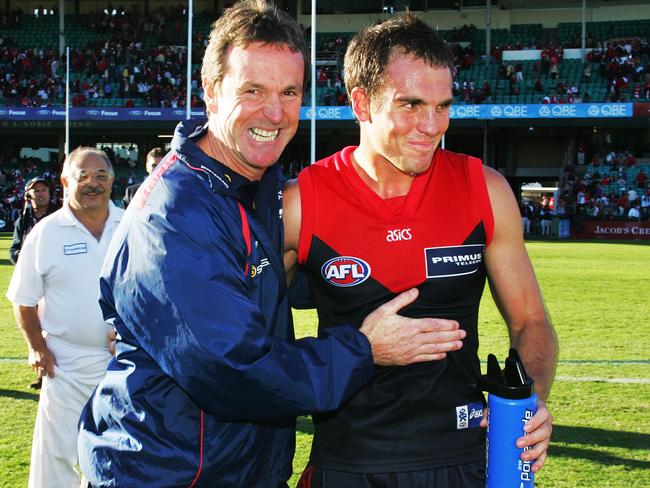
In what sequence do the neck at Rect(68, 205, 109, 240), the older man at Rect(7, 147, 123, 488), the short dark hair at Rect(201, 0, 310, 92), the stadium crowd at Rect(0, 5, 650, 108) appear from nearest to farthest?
the short dark hair at Rect(201, 0, 310, 92)
the older man at Rect(7, 147, 123, 488)
the neck at Rect(68, 205, 109, 240)
the stadium crowd at Rect(0, 5, 650, 108)

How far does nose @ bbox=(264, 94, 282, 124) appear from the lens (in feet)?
7.27

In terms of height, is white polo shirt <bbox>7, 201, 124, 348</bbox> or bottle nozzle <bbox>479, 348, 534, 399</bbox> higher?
bottle nozzle <bbox>479, 348, 534, 399</bbox>

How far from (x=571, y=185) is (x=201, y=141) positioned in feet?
109

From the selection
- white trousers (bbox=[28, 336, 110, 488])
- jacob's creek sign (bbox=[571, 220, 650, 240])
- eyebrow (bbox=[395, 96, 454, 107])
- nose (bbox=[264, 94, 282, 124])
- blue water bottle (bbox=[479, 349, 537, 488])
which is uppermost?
eyebrow (bbox=[395, 96, 454, 107])

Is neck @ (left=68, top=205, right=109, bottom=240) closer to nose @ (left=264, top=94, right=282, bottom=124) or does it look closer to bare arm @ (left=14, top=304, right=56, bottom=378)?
bare arm @ (left=14, top=304, right=56, bottom=378)

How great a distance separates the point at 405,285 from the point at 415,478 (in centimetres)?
60

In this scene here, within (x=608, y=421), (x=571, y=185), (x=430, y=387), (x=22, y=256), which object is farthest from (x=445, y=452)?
(x=571, y=185)

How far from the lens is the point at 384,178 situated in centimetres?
278

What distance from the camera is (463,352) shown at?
104 inches

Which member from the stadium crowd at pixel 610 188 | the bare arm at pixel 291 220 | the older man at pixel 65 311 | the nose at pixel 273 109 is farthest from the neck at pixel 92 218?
the stadium crowd at pixel 610 188

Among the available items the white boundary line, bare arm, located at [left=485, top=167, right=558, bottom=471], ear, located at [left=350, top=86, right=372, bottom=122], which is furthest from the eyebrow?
the white boundary line

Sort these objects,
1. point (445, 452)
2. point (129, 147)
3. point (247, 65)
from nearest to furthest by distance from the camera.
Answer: point (247, 65) < point (445, 452) < point (129, 147)

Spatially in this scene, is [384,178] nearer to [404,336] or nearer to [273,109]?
[273,109]

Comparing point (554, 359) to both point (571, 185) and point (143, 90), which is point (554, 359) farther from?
point (143, 90)
